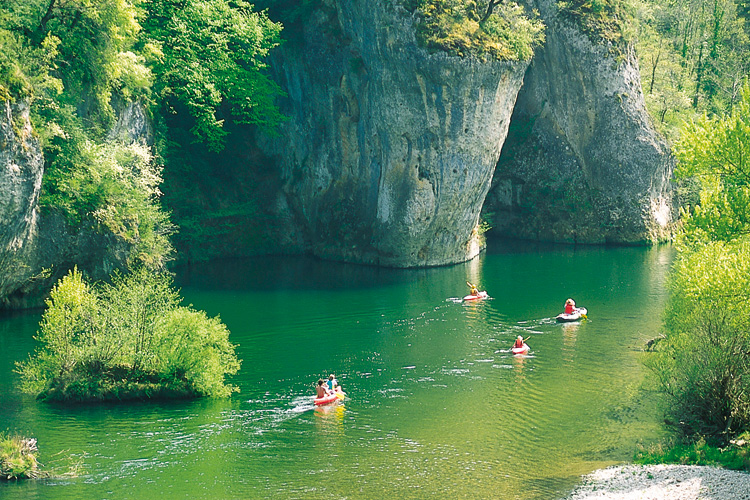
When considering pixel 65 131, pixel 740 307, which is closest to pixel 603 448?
pixel 740 307

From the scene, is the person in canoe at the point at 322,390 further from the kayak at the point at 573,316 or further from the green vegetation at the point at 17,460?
the kayak at the point at 573,316

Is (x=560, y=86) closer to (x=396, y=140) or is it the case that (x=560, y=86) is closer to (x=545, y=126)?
(x=545, y=126)

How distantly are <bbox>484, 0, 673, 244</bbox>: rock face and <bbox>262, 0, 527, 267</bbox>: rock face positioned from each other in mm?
9084

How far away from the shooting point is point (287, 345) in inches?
1460

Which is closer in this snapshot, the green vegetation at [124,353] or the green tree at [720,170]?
the green tree at [720,170]

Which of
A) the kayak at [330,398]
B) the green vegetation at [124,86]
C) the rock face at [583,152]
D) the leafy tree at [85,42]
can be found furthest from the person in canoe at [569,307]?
the rock face at [583,152]

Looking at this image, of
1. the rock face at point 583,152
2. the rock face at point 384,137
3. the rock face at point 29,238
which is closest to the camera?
the rock face at point 29,238

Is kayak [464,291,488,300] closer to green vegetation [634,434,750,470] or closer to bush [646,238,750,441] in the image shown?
bush [646,238,750,441]

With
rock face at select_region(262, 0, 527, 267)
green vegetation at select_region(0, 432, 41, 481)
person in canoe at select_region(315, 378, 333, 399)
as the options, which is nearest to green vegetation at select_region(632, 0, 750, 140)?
rock face at select_region(262, 0, 527, 267)

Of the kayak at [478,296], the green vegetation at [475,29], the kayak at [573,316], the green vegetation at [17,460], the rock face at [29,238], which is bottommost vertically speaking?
the green vegetation at [17,460]

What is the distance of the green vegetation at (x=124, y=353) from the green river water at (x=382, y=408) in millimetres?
663

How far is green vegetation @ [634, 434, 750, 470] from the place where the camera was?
22.1 m

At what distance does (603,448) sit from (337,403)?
878 centimetres

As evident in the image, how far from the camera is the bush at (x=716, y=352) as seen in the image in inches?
911
